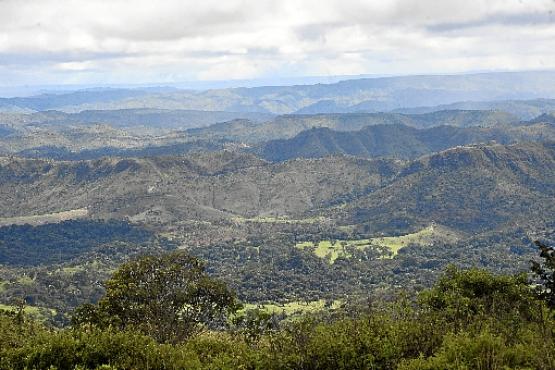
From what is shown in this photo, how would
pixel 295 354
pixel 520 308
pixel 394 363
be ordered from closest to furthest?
pixel 394 363
pixel 295 354
pixel 520 308

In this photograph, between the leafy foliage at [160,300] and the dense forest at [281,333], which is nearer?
the dense forest at [281,333]

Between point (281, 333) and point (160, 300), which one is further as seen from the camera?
point (160, 300)

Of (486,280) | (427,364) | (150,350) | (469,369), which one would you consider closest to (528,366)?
(469,369)

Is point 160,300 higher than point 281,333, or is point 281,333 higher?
point 160,300

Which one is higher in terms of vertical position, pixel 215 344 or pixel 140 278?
pixel 140 278

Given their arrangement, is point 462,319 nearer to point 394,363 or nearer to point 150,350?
point 394,363

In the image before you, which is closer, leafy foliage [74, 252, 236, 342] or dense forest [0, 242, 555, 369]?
dense forest [0, 242, 555, 369]

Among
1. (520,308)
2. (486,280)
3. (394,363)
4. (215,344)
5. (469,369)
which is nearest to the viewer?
(469,369)

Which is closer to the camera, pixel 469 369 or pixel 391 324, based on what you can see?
pixel 469 369
